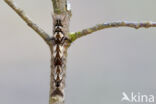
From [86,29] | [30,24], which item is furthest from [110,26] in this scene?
[30,24]

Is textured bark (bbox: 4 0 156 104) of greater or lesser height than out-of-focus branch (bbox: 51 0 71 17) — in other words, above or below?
below

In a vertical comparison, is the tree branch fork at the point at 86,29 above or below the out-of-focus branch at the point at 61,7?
below

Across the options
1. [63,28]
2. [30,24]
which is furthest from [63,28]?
[30,24]

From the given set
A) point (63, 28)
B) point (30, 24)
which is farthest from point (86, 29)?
point (30, 24)

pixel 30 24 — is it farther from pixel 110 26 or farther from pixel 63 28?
pixel 110 26

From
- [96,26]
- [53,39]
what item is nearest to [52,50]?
[53,39]

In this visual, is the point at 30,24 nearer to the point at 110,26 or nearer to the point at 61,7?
the point at 61,7

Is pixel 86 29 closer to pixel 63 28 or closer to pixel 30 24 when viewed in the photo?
pixel 63 28

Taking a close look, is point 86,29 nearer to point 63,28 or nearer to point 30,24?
point 63,28

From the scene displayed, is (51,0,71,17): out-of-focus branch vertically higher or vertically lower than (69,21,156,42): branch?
higher

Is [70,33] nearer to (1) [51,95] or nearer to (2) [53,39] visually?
(2) [53,39]

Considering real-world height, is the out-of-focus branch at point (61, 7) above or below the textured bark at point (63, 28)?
above
